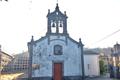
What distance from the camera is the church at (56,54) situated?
1164 inches

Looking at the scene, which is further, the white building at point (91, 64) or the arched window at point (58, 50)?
the white building at point (91, 64)

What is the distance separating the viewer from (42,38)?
1176 inches

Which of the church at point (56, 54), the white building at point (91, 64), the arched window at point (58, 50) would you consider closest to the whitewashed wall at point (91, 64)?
the white building at point (91, 64)

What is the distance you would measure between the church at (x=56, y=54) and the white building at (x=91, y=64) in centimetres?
577

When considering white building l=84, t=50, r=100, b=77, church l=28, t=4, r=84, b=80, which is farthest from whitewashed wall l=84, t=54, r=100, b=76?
church l=28, t=4, r=84, b=80

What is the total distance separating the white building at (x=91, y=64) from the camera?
3631cm

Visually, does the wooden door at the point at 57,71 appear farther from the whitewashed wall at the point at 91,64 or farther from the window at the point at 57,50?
the whitewashed wall at the point at 91,64

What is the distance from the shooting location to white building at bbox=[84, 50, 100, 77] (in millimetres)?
36312

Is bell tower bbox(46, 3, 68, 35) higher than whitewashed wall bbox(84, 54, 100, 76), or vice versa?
bell tower bbox(46, 3, 68, 35)

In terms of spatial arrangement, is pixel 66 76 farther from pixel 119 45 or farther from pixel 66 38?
pixel 119 45

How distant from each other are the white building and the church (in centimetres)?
577


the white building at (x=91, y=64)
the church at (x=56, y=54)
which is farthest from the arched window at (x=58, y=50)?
the white building at (x=91, y=64)

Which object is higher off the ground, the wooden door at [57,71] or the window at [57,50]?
the window at [57,50]

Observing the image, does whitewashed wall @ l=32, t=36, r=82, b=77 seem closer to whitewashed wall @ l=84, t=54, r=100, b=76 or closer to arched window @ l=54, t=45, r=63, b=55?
arched window @ l=54, t=45, r=63, b=55
